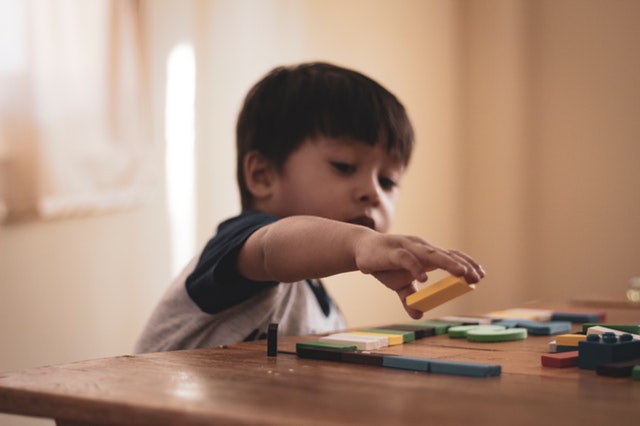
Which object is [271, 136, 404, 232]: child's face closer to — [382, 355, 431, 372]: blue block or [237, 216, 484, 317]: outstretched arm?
[237, 216, 484, 317]: outstretched arm

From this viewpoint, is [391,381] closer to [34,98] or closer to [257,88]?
[257,88]

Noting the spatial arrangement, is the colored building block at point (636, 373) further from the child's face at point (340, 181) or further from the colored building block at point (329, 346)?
the child's face at point (340, 181)

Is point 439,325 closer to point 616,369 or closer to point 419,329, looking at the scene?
point 419,329

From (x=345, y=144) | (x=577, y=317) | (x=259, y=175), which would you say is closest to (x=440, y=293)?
(x=577, y=317)

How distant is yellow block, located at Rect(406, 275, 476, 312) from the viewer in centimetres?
62

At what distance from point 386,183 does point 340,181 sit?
10 cm

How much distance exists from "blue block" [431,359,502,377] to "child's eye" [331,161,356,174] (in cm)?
61

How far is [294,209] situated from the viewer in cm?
125

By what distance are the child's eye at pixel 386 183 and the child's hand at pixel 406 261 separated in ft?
1.73

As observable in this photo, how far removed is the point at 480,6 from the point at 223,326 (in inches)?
101

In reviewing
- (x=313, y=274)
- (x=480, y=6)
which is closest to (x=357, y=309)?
(x=480, y=6)

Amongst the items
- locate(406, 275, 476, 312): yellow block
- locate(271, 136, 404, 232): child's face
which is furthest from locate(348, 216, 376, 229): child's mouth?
locate(406, 275, 476, 312): yellow block

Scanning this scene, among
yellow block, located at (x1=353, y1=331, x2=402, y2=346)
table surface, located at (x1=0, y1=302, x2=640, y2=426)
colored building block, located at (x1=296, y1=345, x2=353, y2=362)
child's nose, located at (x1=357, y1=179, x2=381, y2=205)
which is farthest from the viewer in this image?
child's nose, located at (x1=357, y1=179, x2=381, y2=205)

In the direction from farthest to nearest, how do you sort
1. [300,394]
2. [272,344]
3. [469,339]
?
[469,339]
[272,344]
[300,394]
